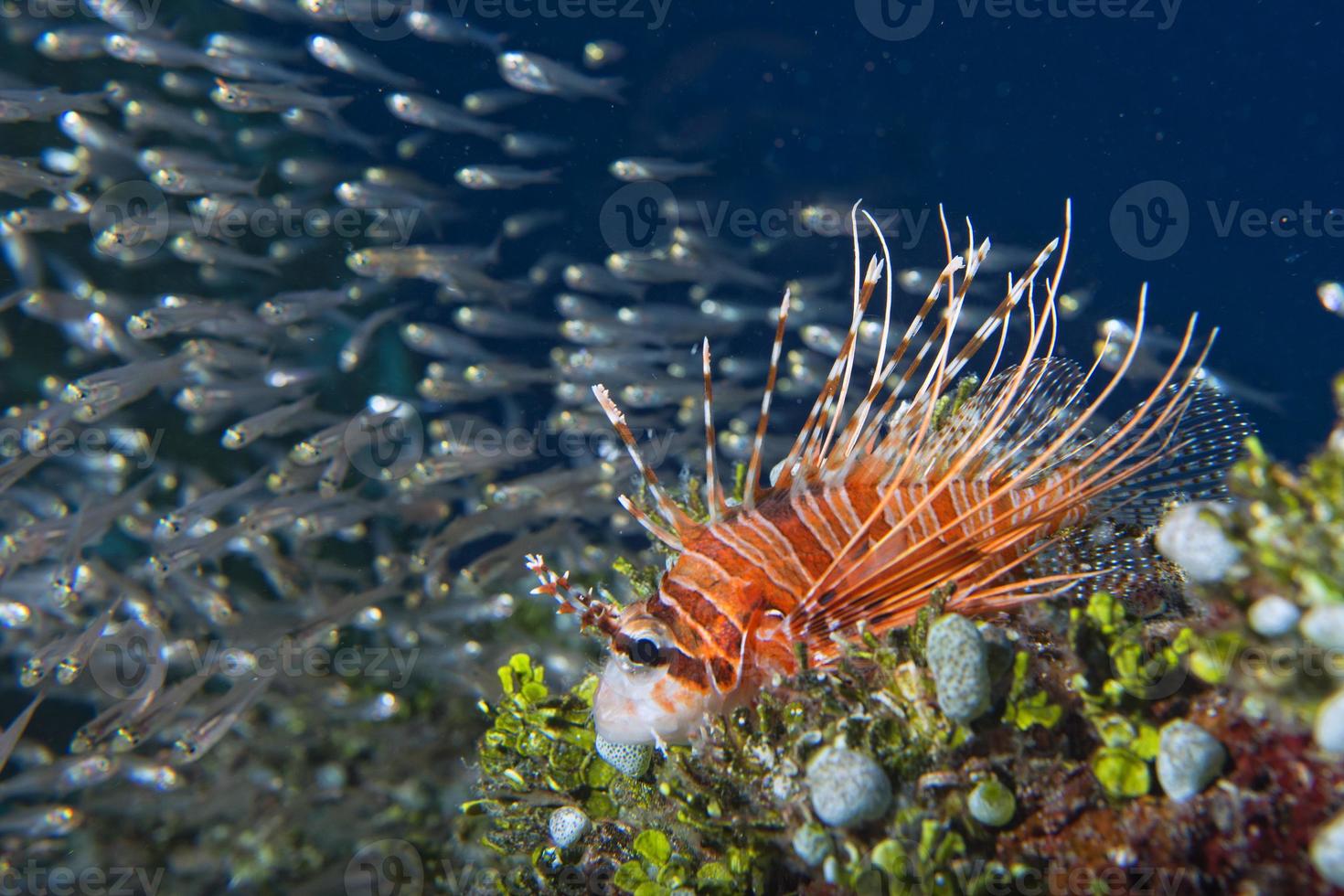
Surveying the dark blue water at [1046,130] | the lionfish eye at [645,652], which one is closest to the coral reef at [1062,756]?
the lionfish eye at [645,652]

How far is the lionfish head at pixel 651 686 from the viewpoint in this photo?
220 cm

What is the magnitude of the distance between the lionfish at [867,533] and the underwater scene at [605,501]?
0.07 feet

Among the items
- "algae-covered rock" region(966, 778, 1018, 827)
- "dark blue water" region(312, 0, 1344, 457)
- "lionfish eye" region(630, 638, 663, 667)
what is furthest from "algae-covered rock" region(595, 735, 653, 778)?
"dark blue water" region(312, 0, 1344, 457)

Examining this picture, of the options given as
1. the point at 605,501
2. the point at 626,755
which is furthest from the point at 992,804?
the point at 605,501

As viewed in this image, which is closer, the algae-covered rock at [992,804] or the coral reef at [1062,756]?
the coral reef at [1062,756]

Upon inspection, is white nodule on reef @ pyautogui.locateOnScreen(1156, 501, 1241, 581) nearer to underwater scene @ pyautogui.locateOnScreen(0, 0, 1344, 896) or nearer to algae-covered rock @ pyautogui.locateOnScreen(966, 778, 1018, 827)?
underwater scene @ pyautogui.locateOnScreen(0, 0, 1344, 896)

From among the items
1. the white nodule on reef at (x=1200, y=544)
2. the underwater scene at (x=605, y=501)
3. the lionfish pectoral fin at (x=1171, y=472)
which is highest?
the white nodule on reef at (x=1200, y=544)

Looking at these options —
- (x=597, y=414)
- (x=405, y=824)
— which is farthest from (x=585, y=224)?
(x=405, y=824)

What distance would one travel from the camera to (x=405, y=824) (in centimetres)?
673

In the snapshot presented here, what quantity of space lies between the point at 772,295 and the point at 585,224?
15.4 feet

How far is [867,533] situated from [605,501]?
666 cm

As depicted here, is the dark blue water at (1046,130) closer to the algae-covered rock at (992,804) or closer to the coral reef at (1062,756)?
the coral reef at (1062,756)

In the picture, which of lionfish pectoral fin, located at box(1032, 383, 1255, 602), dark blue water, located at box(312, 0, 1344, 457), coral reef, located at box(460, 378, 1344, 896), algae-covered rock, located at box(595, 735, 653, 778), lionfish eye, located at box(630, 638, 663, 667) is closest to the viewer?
coral reef, located at box(460, 378, 1344, 896)

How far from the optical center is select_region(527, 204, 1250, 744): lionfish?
7.31 ft
